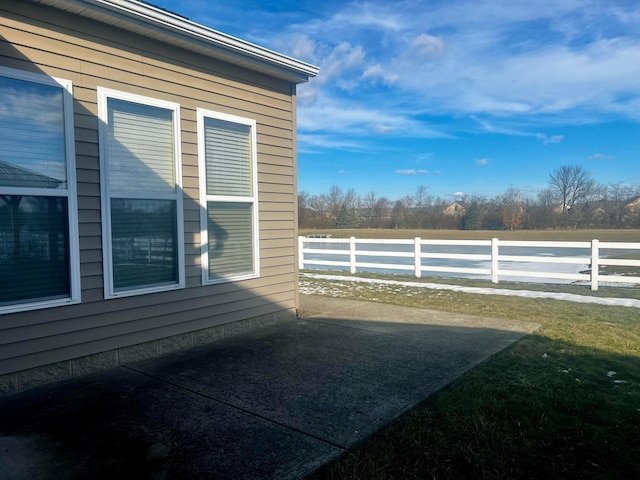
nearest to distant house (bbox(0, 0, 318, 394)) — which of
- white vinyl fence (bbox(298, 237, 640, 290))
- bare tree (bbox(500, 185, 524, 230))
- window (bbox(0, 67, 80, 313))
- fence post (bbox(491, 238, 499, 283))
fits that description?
window (bbox(0, 67, 80, 313))

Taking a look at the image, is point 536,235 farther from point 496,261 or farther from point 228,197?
point 228,197

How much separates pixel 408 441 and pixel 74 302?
2.94 m

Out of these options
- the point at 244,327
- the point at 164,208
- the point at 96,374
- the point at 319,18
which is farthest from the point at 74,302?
the point at 319,18

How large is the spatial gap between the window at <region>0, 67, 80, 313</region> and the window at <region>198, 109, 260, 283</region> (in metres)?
1.37

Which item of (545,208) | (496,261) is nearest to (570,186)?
(545,208)

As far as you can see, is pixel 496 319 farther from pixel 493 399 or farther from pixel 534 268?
pixel 534 268

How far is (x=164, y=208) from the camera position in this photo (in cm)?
438

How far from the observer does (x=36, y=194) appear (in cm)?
344

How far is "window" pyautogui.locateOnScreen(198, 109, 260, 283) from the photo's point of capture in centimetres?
476

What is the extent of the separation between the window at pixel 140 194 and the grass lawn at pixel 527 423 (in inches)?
109

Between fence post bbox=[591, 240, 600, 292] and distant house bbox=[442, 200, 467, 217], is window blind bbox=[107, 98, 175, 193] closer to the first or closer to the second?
fence post bbox=[591, 240, 600, 292]

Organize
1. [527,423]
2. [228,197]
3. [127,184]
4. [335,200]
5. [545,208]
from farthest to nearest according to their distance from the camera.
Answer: [335,200] < [545,208] < [228,197] < [127,184] < [527,423]

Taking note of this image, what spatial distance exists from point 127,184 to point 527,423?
386 centimetres

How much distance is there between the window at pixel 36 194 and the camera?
3303mm
